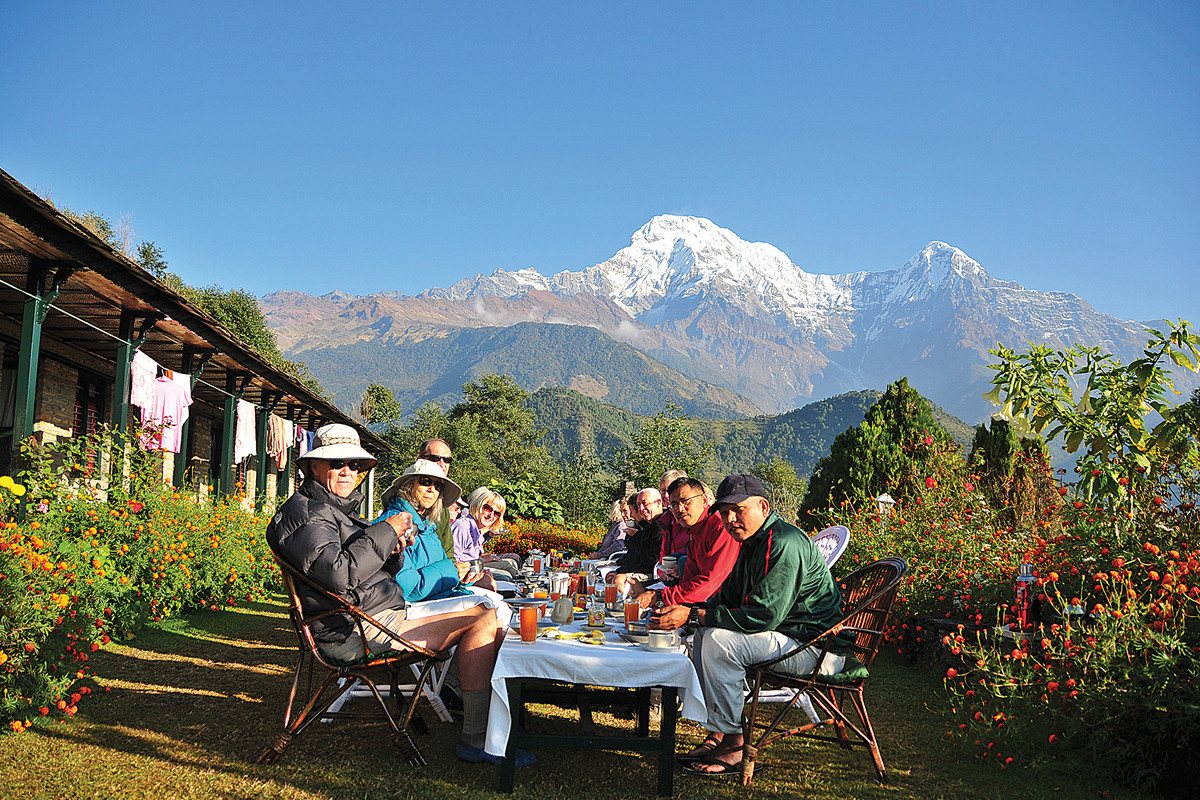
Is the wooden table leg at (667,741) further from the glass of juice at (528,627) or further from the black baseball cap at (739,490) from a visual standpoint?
the black baseball cap at (739,490)

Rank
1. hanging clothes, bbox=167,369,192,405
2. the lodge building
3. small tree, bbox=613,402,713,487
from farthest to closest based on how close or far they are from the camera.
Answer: small tree, bbox=613,402,713,487 < hanging clothes, bbox=167,369,192,405 < the lodge building

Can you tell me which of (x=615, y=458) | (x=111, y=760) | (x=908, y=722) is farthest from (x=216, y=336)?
(x=615, y=458)

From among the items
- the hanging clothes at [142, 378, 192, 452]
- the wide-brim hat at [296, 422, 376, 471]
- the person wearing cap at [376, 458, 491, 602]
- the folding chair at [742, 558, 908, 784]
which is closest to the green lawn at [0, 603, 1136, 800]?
the folding chair at [742, 558, 908, 784]

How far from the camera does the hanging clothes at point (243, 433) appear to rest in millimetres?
11977

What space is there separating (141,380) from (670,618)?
7.31 meters

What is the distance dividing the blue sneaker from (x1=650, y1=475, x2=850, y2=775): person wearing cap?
69 cm

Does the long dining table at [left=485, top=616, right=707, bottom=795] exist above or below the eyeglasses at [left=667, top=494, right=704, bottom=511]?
below

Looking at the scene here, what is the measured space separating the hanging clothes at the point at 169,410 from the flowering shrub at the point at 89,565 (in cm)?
88

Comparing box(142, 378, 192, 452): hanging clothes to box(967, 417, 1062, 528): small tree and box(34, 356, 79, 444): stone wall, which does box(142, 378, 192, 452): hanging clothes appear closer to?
box(34, 356, 79, 444): stone wall

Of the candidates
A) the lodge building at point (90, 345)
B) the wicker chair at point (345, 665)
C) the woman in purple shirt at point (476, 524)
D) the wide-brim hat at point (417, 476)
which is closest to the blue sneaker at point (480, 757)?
the wicker chair at point (345, 665)

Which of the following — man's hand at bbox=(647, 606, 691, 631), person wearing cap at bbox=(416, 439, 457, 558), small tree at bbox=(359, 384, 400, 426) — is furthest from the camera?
small tree at bbox=(359, 384, 400, 426)

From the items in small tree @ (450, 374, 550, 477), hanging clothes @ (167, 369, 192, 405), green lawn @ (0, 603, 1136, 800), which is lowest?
green lawn @ (0, 603, 1136, 800)

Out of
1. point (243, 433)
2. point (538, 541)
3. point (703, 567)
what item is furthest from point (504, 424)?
point (703, 567)

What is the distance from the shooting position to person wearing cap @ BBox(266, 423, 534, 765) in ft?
10.7
